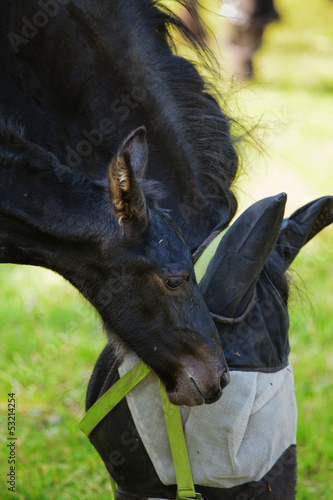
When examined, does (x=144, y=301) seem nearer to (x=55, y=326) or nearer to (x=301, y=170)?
(x=55, y=326)

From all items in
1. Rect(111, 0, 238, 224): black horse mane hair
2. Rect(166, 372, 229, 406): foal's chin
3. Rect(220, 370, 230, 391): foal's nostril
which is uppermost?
Rect(111, 0, 238, 224): black horse mane hair

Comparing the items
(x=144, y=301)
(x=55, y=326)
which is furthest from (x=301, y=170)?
(x=144, y=301)

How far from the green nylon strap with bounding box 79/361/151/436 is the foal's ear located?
47 centimetres

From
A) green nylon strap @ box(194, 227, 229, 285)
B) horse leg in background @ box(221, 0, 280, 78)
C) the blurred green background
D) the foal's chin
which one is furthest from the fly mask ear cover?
horse leg in background @ box(221, 0, 280, 78)

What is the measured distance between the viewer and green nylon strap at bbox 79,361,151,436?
1.98 m

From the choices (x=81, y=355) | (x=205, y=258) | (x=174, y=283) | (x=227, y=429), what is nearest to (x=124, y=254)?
(x=174, y=283)

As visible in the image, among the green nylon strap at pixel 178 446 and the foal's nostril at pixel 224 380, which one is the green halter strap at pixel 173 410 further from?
the foal's nostril at pixel 224 380

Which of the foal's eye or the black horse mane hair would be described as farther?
the black horse mane hair

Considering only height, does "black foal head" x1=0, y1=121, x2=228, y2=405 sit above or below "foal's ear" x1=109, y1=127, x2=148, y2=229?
below

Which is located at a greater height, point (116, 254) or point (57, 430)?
point (116, 254)

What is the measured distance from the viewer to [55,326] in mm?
4484

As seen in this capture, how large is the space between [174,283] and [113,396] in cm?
45

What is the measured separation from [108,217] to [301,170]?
5.71 meters

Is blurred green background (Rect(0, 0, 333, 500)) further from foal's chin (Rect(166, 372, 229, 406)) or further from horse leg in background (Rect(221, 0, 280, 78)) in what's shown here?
horse leg in background (Rect(221, 0, 280, 78))
